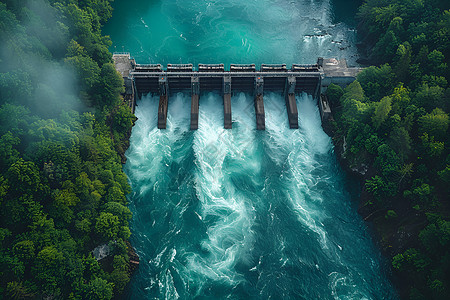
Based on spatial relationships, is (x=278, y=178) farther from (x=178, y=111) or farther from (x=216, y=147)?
(x=178, y=111)

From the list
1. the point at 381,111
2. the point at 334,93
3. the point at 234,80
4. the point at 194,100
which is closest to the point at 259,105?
the point at 234,80

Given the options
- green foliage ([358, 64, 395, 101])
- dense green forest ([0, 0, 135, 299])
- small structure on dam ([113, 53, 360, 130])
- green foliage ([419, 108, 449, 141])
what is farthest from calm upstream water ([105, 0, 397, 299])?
green foliage ([419, 108, 449, 141])

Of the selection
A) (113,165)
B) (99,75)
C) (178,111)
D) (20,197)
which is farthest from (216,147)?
(20,197)

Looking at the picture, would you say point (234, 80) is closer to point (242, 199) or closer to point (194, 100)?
point (194, 100)

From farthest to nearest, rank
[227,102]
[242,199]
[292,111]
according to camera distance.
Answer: [227,102]
[292,111]
[242,199]

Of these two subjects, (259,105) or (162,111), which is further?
(259,105)

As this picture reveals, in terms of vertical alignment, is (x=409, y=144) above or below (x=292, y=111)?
below
